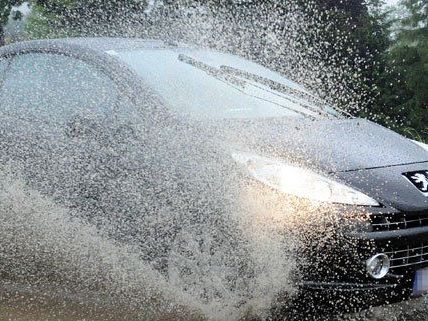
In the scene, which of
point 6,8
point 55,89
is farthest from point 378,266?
point 6,8

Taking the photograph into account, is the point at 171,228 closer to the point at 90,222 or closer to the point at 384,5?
the point at 90,222

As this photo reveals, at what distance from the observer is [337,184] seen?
2781 mm

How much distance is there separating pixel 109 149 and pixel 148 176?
1.02 feet

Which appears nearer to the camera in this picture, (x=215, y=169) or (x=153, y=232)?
(x=215, y=169)

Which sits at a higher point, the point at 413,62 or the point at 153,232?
the point at 153,232

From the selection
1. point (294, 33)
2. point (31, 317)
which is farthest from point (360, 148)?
point (294, 33)

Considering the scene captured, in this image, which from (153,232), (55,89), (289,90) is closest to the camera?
(153,232)

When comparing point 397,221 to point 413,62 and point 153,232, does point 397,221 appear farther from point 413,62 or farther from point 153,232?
point 413,62

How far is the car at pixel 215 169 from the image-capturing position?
8.78 ft

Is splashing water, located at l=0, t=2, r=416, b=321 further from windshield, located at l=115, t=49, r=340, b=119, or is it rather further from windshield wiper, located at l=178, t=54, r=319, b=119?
windshield wiper, located at l=178, t=54, r=319, b=119

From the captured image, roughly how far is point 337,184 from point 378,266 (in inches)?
14.9

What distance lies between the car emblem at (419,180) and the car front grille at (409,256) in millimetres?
248

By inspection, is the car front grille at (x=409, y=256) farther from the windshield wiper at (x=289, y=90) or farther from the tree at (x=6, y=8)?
the tree at (x=6, y=8)

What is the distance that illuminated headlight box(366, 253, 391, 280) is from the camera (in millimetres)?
2686
